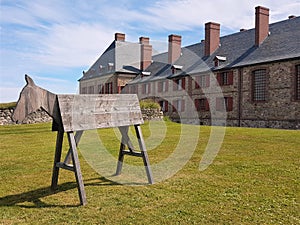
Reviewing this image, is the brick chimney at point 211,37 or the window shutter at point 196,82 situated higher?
the brick chimney at point 211,37

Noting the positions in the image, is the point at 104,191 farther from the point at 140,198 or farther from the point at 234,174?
the point at 234,174

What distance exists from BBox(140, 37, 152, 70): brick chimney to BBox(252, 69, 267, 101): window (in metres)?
20.8

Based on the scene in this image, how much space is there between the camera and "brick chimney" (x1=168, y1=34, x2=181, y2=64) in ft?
133

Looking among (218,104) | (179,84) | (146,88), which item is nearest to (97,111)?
(218,104)

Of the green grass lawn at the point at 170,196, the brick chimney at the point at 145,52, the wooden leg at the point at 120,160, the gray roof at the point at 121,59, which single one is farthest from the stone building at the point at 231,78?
the wooden leg at the point at 120,160

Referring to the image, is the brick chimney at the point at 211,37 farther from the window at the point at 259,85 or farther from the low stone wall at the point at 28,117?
the low stone wall at the point at 28,117

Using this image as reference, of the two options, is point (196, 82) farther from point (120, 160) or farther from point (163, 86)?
point (120, 160)

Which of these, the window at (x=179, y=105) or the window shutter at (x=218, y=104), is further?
the window at (x=179, y=105)

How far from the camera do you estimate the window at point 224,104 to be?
1192 inches

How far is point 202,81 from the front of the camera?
33.9 meters

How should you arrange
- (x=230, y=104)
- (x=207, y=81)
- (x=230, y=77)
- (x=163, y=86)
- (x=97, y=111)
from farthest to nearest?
(x=163, y=86) → (x=207, y=81) → (x=230, y=104) → (x=230, y=77) → (x=97, y=111)

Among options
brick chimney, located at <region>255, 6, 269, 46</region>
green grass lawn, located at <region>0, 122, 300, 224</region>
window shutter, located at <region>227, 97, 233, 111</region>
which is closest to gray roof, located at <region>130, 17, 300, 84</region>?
brick chimney, located at <region>255, 6, 269, 46</region>

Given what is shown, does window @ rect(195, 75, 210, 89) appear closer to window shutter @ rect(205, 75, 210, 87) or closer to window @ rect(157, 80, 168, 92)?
window shutter @ rect(205, 75, 210, 87)

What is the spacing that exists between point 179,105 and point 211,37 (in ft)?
28.5
